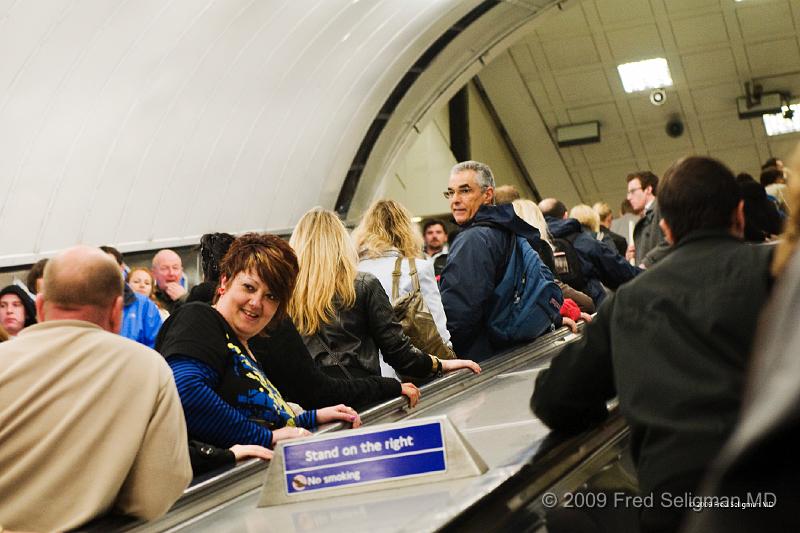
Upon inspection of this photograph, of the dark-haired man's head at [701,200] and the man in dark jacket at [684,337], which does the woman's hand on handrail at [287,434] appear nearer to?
the man in dark jacket at [684,337]

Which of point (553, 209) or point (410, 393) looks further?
point (553, 209)

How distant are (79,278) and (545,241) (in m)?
4.43

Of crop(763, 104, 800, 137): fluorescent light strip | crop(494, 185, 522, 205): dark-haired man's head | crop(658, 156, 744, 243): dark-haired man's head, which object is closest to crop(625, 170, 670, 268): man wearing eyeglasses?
crop(494, 185, 522, 205): dark-haired man's head

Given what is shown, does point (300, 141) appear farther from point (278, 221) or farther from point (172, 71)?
point (172, 71)

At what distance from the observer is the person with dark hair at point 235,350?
399cm

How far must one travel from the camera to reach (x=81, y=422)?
3.12 metres

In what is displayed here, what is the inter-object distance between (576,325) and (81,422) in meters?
5.11

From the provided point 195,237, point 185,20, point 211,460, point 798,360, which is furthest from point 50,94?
point 798,360

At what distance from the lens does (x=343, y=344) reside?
212 inches

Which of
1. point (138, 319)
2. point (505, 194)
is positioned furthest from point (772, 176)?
point (138, 319)

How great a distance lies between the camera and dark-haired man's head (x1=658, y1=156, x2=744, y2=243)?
8.99 ft

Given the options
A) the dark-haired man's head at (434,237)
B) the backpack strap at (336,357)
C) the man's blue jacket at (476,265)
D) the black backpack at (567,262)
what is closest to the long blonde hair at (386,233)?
the man's blue jacket at (476,265)

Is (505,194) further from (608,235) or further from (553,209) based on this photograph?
(608,235)

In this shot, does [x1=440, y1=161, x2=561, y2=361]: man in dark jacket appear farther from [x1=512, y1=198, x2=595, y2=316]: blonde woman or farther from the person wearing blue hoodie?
the person wearing blue hoodie
